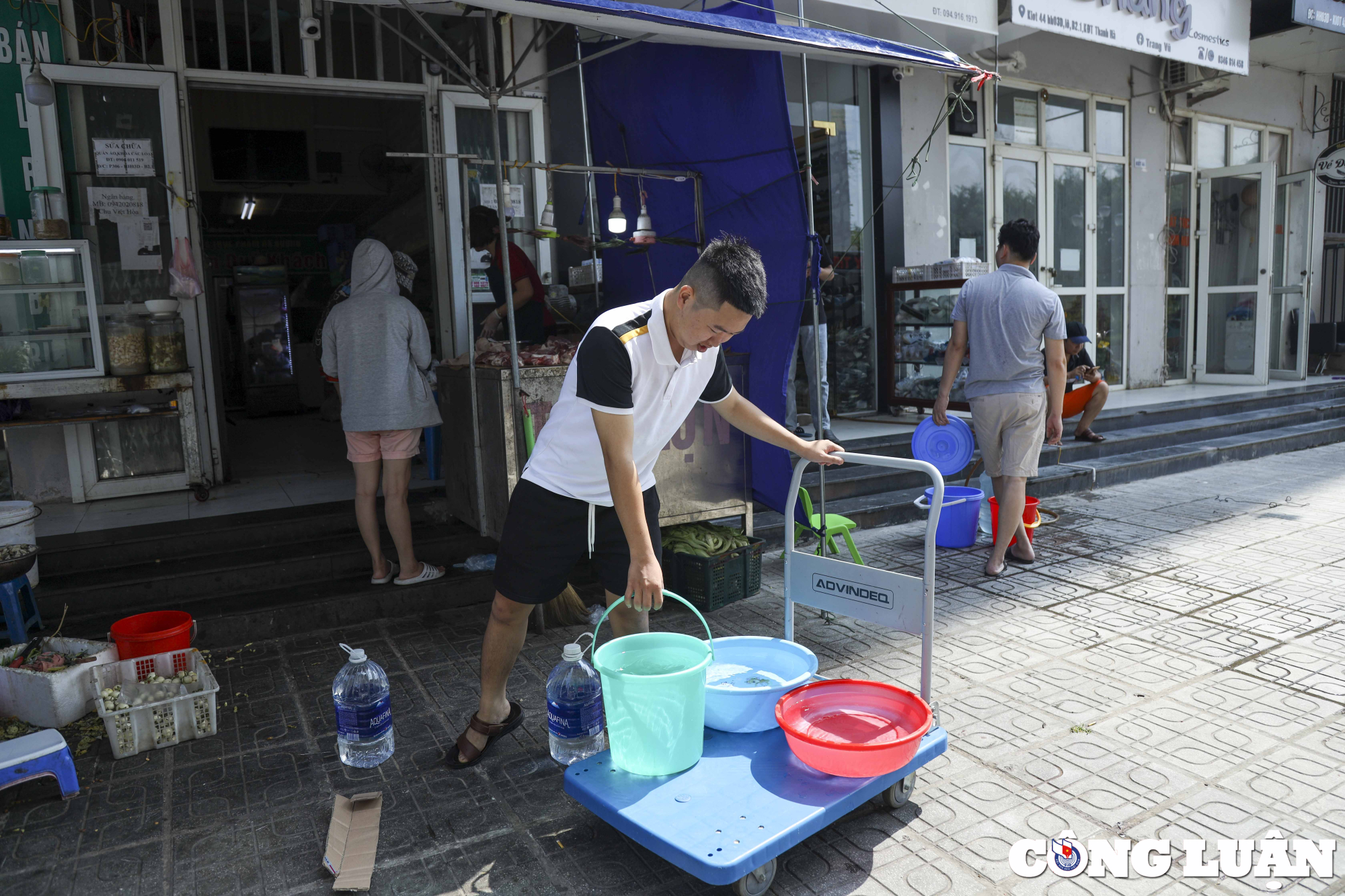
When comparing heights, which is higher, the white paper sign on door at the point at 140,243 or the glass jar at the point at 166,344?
the white paper sign on door at the point at 140,243

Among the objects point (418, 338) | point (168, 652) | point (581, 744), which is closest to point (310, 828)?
point (581, 744)

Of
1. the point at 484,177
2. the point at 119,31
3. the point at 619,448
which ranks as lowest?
the point at 619,448

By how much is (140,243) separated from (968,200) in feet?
27.4

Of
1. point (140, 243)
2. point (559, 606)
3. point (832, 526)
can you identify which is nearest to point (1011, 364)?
point (832, 526)

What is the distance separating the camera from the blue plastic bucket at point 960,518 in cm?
601

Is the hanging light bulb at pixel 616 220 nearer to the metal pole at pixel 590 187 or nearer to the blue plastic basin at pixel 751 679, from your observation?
the metal pole at pixel 590 187

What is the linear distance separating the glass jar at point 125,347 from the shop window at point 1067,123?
1005 centimetres

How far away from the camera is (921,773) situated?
3150 millimetres

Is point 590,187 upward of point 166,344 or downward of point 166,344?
upward

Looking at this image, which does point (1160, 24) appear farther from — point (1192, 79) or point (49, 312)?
point (49, 312)

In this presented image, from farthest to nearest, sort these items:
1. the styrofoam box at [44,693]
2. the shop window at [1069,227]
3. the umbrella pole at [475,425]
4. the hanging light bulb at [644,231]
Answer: the shop window at [1069,227] → the hanging light bulb at [644,231] → the umbrella pole at [475,425] → the styrofoam box at [44,693]

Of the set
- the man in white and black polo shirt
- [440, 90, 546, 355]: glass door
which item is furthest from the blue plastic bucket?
[440, 90, 546, 355]: glass door

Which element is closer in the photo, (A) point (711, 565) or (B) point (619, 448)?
(B) point (619, 448)

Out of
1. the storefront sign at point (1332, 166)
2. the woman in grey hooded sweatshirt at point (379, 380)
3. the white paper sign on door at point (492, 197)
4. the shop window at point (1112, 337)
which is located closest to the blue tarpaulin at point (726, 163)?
the white paper sign on door at point (492, 197)
